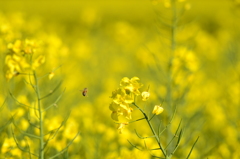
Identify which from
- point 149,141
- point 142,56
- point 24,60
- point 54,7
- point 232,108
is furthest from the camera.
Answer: point 54,7

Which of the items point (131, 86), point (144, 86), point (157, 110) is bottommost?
point (144, 86)

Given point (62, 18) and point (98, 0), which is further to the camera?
point (98, 0)

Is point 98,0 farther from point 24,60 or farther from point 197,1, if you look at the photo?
point 24,60

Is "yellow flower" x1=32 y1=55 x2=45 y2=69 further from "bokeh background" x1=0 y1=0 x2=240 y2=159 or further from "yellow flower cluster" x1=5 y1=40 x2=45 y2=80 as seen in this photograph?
"bokeh background" x1=0 y1=0 x2=240 y2=159

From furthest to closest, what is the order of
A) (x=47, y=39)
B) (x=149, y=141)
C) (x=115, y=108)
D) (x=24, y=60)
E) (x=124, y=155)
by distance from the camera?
(x=47, y=39) < (x=149, y=141) < (x=124, y=155) < (x=24, y=60) < (x=115, y=108)

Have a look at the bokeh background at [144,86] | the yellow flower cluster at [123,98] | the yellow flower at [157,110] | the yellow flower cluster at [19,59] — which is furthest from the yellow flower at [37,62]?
the yellow flower at [157,110]

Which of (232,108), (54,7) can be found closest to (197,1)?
(54,7)

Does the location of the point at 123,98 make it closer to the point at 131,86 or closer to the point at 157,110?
the point at 131,86

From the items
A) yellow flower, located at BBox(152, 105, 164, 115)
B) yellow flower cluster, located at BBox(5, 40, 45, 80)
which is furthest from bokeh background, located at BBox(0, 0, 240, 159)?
yellow flower cluster, located at BBox(5, 40, 45, 80)

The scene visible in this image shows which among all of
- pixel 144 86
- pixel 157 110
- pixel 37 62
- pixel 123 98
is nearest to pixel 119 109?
pixel 123 98
